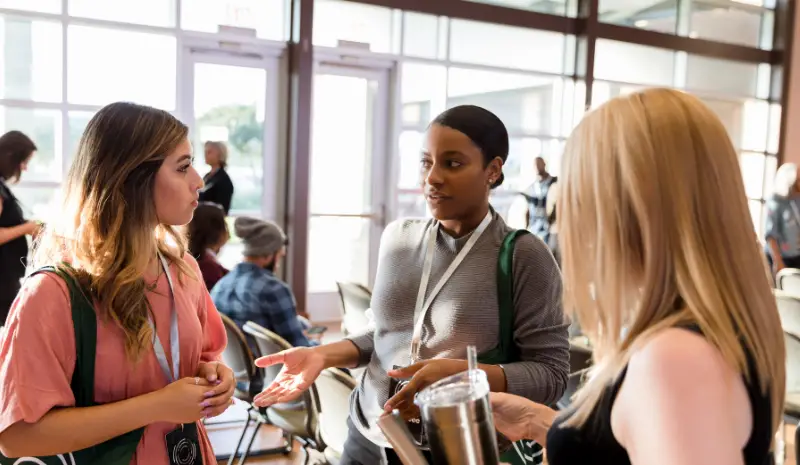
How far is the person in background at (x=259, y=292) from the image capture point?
3168mm

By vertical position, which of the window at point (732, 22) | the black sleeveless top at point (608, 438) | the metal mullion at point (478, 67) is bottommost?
the black sleeveless top at point (608, 438)

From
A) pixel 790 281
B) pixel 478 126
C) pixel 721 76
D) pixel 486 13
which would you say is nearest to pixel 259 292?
pixel 478 126

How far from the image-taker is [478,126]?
5.04 ft

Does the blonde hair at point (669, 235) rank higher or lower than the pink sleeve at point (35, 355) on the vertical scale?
higher

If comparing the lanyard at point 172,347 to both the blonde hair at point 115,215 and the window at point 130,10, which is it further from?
the window at point 130,10

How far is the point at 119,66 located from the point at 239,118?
1.07 m

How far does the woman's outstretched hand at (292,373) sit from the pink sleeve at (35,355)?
0.44 m

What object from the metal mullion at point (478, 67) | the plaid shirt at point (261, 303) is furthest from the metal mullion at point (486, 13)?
the plaid shirt at point (261, 303)

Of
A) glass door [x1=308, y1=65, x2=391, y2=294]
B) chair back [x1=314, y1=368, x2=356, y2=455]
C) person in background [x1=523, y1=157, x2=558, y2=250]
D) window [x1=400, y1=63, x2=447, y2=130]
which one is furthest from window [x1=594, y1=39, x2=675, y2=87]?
chair back [x1=314, y1=368, x2=356, y2=455]

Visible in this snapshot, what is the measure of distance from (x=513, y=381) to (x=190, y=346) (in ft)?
2.14

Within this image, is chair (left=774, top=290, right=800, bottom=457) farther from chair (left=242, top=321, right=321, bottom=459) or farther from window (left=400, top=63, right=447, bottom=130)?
window (left=400, top=63, right=447, bottom=130)

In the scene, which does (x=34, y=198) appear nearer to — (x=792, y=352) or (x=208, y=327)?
(x=208, y=327)

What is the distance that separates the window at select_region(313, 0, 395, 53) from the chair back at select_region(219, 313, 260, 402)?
4225 millimetres

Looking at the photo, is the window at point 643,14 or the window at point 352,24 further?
the window at point 643,14
